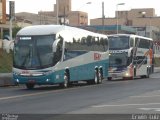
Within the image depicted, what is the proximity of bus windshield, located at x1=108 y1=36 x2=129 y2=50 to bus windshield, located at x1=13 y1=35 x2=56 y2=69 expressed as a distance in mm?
16193

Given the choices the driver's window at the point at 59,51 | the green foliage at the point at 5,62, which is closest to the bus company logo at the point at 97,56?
the driver's window at the point at 59,51

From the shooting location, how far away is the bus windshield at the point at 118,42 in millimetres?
46047

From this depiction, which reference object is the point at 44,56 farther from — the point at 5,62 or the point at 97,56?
the point at 5,62

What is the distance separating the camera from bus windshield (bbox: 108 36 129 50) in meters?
46.0

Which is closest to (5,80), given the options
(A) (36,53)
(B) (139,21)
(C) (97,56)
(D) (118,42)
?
(C) (97,56)

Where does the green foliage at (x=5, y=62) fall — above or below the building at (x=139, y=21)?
below

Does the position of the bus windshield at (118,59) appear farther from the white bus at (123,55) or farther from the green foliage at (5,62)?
the green foliage at (5,62)

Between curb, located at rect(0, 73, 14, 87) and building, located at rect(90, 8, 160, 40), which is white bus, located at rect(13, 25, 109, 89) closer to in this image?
curb, located at rect(0, 73, 14, 87)

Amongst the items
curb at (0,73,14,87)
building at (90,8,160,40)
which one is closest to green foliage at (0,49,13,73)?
curb at (0,73,14,87)

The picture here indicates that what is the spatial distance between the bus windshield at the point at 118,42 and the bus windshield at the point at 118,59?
57 centimetres

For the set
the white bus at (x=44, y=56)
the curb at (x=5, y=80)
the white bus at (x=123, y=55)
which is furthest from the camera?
the white bus at (x=123, y=55)

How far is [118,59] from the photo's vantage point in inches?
1831

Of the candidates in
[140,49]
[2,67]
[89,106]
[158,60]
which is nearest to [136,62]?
[140,49]

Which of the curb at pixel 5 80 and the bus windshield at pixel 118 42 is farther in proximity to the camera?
the bus windshield at pixel 118 42
